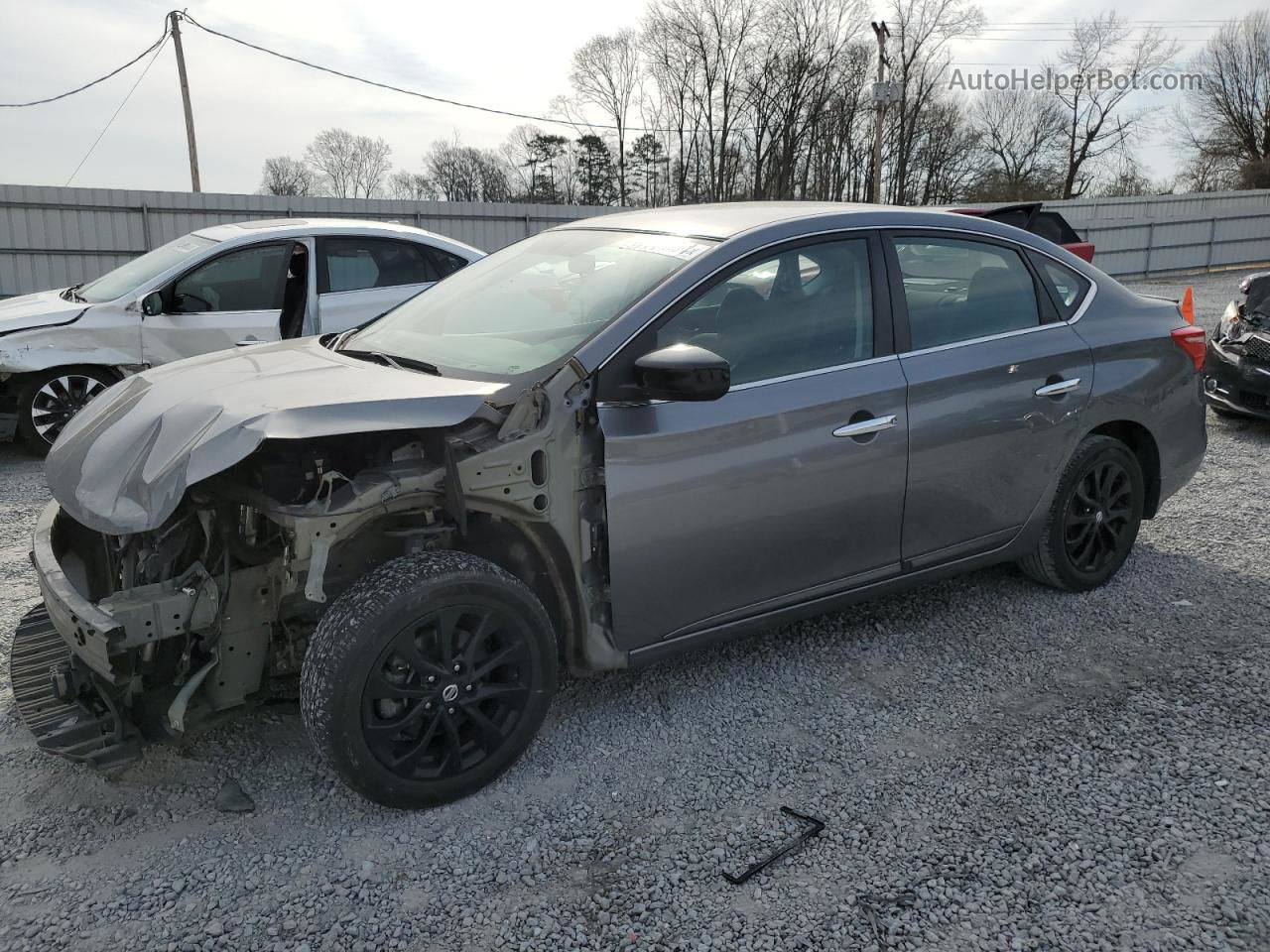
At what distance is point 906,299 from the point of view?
11.9 feet

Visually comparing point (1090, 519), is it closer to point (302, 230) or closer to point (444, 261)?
point (444, 261)

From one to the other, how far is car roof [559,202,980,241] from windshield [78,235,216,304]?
14.7ft

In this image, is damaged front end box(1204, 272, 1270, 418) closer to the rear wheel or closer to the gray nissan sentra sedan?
the gray nissan sentra sedan

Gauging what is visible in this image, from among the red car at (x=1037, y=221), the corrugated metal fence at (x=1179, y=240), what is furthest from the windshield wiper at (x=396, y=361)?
the corrugated metal fence at (x=1179, y=240)

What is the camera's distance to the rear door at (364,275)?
23.8 ft

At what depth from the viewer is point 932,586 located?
4.69 metres

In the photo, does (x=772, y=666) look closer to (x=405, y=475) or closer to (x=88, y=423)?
(x=405, y=475)

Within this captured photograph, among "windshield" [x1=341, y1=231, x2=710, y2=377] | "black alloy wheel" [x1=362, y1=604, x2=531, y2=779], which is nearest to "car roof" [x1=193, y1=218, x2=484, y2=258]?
"windshield" [x1=341, y1=231, x2=710, y2=377]

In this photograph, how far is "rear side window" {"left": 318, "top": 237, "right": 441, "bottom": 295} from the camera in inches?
288

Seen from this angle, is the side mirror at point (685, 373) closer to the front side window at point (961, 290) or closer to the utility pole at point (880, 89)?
the front side window at point (961, 290)

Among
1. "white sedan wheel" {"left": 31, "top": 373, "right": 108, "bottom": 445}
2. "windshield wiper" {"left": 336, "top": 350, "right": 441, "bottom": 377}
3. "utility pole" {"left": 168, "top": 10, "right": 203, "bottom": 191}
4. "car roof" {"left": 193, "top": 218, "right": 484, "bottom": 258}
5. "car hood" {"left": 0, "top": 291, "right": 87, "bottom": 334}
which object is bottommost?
"white sedan wheel" {"left": 31, "top": 373, "right": 108, "bottom": 445}

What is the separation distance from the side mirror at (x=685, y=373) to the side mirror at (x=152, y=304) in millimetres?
5463

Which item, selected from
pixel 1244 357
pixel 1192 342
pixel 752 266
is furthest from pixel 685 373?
pixel 1244 357

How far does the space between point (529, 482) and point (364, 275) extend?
16.8 ft
